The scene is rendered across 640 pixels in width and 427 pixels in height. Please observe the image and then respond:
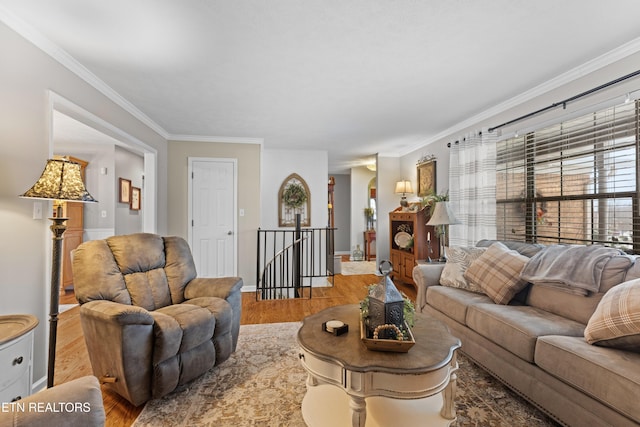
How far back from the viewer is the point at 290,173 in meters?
5.73

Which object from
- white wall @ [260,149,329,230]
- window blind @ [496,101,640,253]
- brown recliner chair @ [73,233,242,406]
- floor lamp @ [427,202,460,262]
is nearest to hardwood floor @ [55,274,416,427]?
brown recliner chair @ [73,233,242,406]

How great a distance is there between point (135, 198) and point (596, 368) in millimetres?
6597

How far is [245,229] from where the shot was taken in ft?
16.2

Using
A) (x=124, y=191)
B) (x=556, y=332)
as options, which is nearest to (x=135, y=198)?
(x=124, y=191)

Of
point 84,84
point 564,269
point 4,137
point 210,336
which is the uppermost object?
point 84,84

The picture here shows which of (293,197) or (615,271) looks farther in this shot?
(293,197)

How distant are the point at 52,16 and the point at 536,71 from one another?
144 inches

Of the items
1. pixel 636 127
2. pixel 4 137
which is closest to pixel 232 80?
pixel 4 137

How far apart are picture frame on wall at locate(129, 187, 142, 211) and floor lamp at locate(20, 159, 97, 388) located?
4094 millimetres

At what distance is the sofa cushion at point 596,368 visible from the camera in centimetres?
129

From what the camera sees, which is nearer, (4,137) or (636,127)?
(4,137)

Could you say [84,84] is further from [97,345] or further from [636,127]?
[636,127]

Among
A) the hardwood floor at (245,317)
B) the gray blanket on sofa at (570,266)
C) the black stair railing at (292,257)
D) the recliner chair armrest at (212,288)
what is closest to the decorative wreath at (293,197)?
the black stair railing at (292,257)

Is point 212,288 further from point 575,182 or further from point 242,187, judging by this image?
point 575,182
